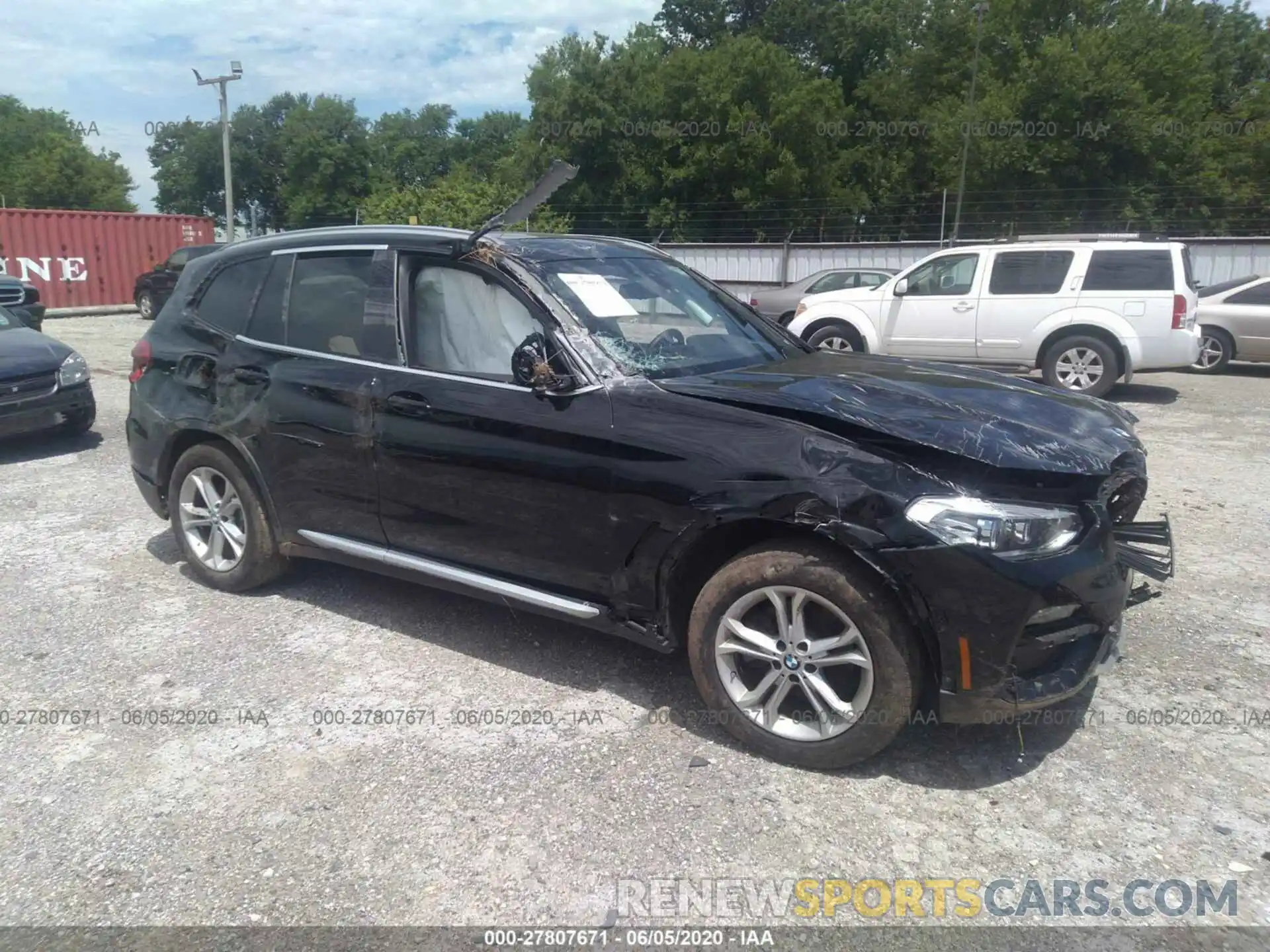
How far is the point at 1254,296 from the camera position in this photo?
1373 centimetres

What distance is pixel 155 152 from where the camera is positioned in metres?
80.5

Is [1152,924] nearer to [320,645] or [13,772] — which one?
[320,645]

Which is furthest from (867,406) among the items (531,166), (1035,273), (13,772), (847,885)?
(531,166)

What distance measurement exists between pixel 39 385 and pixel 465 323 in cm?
592

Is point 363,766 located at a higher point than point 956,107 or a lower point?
lower

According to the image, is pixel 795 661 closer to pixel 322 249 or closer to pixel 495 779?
pixel 495 779

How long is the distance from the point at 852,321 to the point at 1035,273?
7.31 feet

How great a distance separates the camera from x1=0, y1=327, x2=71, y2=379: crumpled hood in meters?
A: 8.15

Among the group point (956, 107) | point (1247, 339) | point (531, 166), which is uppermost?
point (956, 107)

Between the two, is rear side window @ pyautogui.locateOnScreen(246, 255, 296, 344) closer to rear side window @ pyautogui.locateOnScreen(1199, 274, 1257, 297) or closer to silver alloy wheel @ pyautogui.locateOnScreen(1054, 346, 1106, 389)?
silver alloy wheel @ pyautogui.locateOnScreen(1054, 346, 1106, 389)

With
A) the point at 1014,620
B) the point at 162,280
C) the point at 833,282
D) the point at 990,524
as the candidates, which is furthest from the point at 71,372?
the point at 162,280

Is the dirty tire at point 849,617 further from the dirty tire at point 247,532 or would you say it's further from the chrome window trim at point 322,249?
the dirty tire at point 247,532

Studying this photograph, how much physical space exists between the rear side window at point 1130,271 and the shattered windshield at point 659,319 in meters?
8.03

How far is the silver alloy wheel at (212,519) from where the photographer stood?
492cm
